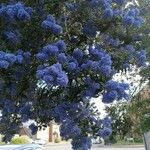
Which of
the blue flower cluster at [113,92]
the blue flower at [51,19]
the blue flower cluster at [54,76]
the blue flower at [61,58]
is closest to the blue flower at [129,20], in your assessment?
the blue flower cluster at [113,92]

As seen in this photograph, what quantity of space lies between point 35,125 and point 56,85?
5.46ft

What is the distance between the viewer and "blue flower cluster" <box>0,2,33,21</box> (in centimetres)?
847

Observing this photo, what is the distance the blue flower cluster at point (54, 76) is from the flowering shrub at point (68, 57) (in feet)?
0.17

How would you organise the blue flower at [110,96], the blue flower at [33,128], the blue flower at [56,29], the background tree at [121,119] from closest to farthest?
A: the blue flower at [110,96] → the blue flower at [56,29] → the blue flower at [33,128] → the background tree at [121,119]

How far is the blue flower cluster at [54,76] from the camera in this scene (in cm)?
795

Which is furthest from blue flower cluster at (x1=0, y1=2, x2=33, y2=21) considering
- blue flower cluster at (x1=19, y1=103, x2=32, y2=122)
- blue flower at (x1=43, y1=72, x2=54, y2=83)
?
blue flower cluster at (x1=19, y1=103, x2=32, y2=122)

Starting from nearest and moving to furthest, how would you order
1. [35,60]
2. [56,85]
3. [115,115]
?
[56,85], [35,60], [115,115]

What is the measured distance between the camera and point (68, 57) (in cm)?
852

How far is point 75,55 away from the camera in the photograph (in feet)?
28.4

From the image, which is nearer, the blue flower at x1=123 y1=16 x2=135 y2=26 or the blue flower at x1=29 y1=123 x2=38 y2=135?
the blue flower at x1=123 y1=16 x2=135 y2=26

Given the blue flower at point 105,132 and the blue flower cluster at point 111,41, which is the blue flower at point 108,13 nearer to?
the blue flower cluster at point 111,41

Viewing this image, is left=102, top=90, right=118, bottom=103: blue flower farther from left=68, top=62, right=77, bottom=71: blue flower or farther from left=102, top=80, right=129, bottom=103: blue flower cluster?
left=68, top=62, right=77, bottom=71: blue flower

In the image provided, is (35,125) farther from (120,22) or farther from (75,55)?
(120,22)

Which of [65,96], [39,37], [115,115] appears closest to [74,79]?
[65,96]
